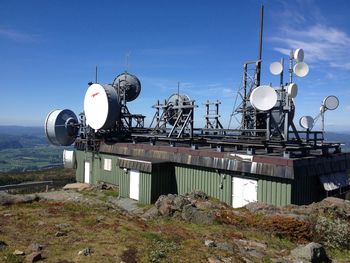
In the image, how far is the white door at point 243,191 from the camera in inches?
758

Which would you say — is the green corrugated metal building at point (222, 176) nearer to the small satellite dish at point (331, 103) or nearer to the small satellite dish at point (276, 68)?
the small satellite dish at point (331, 103)

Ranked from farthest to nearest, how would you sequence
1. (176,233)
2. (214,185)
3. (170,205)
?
(214,185)
(170,205)
(176,233)

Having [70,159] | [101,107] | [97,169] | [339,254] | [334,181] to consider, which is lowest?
[339,254]

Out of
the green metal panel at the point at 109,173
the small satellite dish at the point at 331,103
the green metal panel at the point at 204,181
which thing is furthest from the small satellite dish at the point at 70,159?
the small satellite dish at the point at 331,103

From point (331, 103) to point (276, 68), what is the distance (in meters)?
5.35

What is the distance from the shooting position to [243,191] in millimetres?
19797

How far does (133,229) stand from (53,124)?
2414 cm

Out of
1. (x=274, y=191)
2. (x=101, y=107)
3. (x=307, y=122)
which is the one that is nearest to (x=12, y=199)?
(x=101, y=107)

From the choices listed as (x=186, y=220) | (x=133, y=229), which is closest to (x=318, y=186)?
(x=186, y=220)

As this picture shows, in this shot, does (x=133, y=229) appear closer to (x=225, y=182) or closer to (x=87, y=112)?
(x=225, y=182)

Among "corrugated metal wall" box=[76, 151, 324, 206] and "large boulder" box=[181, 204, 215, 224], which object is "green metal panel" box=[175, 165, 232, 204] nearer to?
"corrugated metal wall" box=[76, 151, 324, 206]

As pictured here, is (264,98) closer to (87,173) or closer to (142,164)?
(142,164)

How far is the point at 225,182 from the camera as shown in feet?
67.8

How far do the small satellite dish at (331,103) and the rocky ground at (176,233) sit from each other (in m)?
11.1
